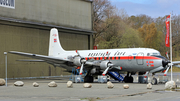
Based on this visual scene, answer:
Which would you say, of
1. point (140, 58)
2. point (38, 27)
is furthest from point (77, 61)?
point (38, 27)

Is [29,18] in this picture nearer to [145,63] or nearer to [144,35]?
[145,63]

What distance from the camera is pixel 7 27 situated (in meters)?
30.0

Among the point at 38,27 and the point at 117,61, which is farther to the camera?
the point at 38,27

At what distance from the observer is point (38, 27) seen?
1324 inches

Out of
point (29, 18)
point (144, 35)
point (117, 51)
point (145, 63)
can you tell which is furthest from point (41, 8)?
point (144, 35)

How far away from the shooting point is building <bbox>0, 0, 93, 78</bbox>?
30.1m

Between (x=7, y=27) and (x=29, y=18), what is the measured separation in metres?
3.52

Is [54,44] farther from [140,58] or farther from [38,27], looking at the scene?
[140,58]

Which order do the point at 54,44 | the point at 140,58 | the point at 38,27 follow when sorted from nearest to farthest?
the point at 140,58, the point at 54,44, the point at 38,27

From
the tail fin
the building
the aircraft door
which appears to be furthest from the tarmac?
the building

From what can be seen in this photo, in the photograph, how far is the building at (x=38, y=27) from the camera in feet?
98.6

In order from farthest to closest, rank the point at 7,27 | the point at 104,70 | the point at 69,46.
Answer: the point at 69,46 < the point at 7,27 < the point at 104,70

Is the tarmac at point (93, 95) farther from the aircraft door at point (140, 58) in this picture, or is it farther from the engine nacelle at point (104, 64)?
the engine nacelle at point (104, 64)

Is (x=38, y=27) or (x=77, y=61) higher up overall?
(x=38, y=27)
